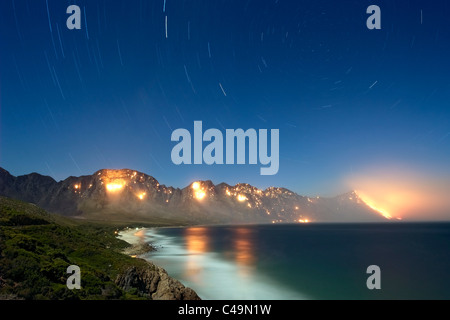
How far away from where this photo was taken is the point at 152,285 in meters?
31.7

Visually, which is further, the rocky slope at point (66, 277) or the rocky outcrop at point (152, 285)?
the rocky outcrop at point (152, 285)

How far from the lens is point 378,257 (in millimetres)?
84125

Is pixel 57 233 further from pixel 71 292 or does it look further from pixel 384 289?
pixel 384 289

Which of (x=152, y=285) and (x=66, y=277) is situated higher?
(x=66, y=277)

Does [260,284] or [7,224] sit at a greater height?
[7,224]

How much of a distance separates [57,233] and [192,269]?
2618 centimetres

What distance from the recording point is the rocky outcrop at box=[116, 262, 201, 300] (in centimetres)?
2873

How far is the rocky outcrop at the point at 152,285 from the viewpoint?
28.7 m

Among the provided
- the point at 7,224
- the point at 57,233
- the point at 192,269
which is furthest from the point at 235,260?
the point at 7,224

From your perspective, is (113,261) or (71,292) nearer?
(71,292)

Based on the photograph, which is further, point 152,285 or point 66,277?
point 152,285

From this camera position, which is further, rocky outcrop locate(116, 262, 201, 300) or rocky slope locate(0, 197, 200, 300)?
rocky outcrop locate(116, 262, 201, 300)
